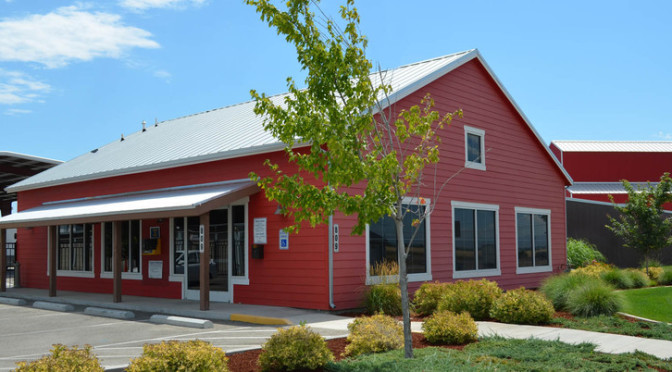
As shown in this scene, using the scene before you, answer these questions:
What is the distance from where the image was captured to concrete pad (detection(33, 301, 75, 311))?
16203 mm

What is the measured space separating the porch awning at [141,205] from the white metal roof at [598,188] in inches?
1063

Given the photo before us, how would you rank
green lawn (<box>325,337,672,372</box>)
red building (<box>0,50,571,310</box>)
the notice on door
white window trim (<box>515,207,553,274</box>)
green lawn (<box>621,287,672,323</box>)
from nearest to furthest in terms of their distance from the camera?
1. green lawn (<box>325,337,672,372</box>)
2. green lawn (<box>621,287,672,323</box>)
3. red building (<box>0,50,571,310</box>)
4. the notice on door
5. white window trim (<box>515,207,553,274</box>)

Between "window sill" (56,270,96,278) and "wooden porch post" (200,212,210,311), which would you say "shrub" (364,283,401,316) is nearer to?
"wooden porch post" (200,212,210,311)

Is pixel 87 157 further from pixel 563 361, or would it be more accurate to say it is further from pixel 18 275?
pixel 563 361

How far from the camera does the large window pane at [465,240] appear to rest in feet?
56.7

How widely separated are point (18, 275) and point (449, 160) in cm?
1676

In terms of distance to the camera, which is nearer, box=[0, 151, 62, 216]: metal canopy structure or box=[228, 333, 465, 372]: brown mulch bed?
box=[228, 333, 465, 372]: brown mulch bed

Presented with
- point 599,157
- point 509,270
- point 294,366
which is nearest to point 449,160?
point 509,270

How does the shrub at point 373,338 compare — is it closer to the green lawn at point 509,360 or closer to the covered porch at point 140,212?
the green lawn at point 509,360

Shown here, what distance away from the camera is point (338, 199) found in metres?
8.26

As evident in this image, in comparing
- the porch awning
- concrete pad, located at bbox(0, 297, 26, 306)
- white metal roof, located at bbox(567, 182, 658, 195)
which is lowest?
concrete pad, located at bbox(0, 297, 26, 306)

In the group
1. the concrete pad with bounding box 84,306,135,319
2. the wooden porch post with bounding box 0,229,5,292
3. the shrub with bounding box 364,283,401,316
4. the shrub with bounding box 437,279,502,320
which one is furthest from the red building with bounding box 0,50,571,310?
the shrub with bounding box 437,279,502,320

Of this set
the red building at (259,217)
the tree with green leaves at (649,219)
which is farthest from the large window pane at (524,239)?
the tree with green leaves at (649,219)

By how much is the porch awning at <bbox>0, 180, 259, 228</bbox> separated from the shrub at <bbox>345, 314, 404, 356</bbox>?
230 inches
